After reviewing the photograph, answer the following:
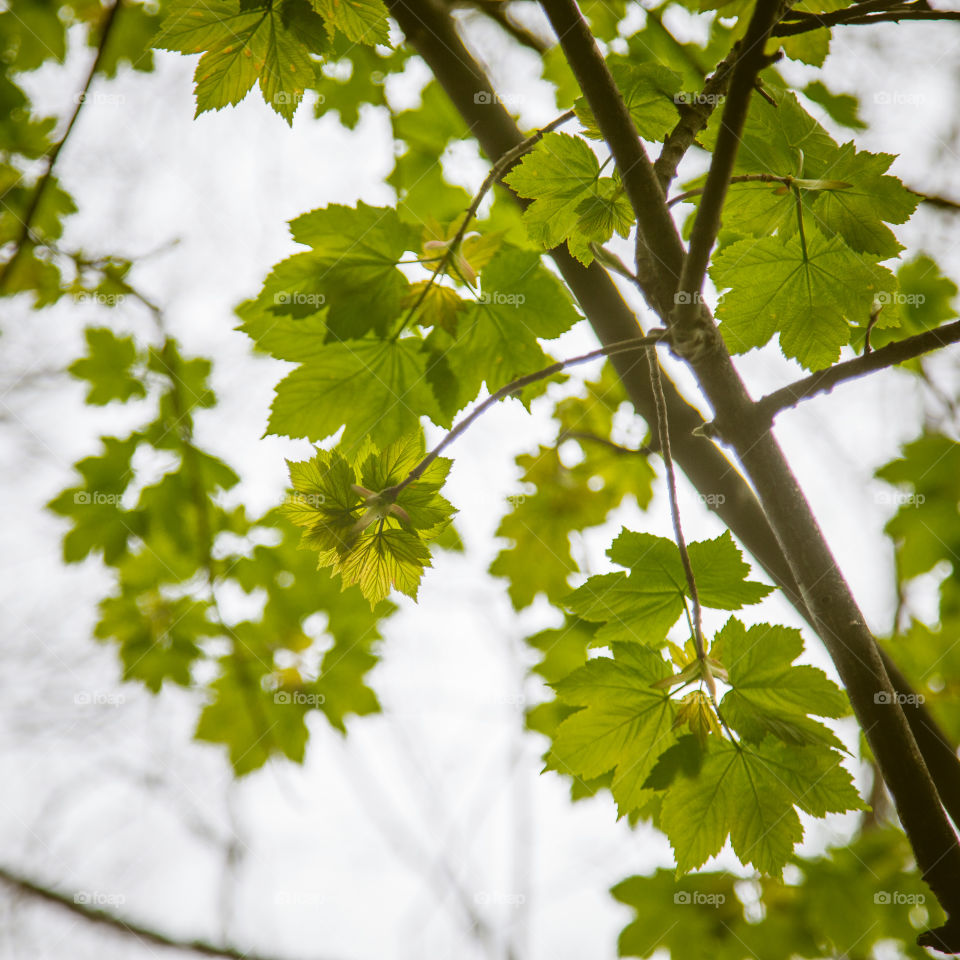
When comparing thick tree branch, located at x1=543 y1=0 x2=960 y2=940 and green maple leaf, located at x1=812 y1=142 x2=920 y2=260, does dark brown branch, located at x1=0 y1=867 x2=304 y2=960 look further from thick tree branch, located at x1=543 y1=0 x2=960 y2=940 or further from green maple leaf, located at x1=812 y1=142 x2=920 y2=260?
green maple leaf, located at x1=812 y1=142 x2=920 y2=260

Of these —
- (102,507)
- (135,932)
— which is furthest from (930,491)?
(135,932)

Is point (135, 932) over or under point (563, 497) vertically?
under

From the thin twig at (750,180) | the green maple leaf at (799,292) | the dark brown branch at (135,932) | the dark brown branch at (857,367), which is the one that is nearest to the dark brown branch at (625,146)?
→ the thin twig at (750,180)

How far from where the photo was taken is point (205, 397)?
7.81ft

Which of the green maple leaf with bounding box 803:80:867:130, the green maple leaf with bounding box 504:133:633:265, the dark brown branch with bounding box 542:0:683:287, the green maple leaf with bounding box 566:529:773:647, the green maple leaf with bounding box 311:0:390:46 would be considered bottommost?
the green maple leaf with bounding box 566:529:773:647

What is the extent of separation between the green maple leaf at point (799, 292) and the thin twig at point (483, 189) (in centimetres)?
38

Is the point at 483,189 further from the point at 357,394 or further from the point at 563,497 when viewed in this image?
the point at 563,497

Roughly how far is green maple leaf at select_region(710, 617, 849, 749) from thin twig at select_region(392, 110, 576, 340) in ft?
2.55

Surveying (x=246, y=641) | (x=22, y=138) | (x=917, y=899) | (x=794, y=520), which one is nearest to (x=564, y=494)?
(x=246, y=641)

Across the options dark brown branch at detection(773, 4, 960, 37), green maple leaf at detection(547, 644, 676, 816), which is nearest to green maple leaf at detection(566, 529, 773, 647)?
green maple leaf at detection(547, 644, 676, 816)

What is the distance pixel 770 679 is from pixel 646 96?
0.96m

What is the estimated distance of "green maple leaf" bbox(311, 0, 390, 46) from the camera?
3.40 ft

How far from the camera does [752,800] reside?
1.00 m

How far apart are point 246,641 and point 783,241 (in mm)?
2248
